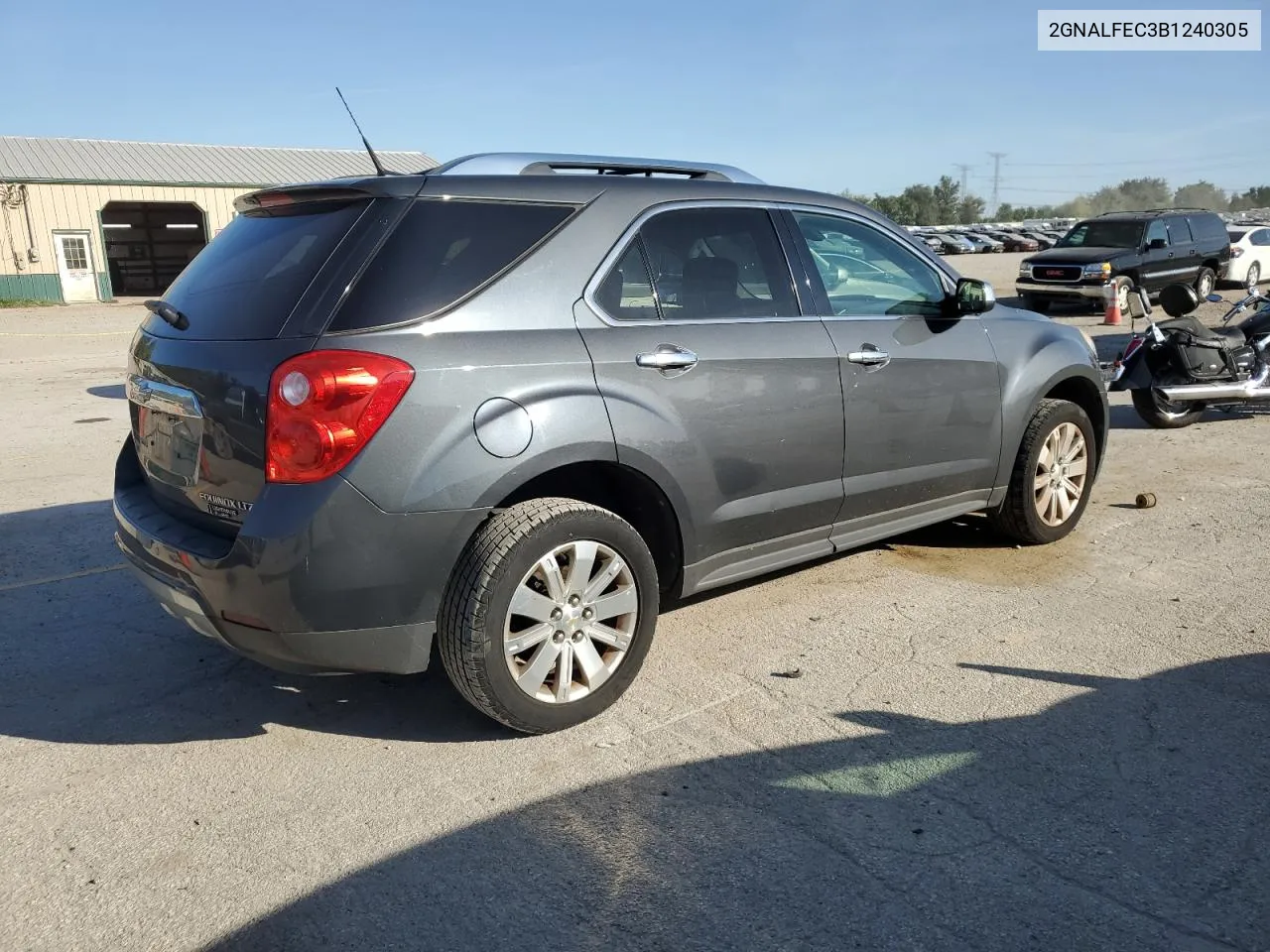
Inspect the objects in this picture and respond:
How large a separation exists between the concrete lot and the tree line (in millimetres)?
91224

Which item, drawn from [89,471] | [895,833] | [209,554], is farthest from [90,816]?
[89,471]

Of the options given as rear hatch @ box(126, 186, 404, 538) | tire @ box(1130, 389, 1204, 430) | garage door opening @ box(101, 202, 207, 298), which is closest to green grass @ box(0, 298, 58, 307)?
garage door opening @ box(101, 202, 207, 298)

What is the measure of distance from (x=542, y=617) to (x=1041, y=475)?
315 cm

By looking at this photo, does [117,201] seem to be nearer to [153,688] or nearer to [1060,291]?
[1060,291]

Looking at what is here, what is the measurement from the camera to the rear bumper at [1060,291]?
1834 centimetres

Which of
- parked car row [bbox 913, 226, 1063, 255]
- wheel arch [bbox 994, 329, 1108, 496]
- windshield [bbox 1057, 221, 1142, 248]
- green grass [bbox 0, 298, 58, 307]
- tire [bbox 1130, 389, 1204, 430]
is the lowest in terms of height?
tire [bbox 1130, 389, 1204, 430]

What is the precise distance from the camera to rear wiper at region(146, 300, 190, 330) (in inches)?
143

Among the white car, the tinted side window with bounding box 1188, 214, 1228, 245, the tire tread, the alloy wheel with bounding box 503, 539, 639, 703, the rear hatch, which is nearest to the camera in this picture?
the rear hatch

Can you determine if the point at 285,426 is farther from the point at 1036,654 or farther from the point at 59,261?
the point at 59,261

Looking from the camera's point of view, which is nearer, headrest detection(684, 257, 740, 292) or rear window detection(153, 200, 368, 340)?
rear window detection(153, 200, 368, 340)

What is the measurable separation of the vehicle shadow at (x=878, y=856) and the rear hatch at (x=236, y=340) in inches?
51.8

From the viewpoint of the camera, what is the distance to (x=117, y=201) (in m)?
34.9

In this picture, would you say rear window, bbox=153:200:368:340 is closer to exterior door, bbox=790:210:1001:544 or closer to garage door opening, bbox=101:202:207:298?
exterior door, bbox=790:210:1001:544

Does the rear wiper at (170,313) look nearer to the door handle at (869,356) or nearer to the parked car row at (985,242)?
the door handle at (869,356)
